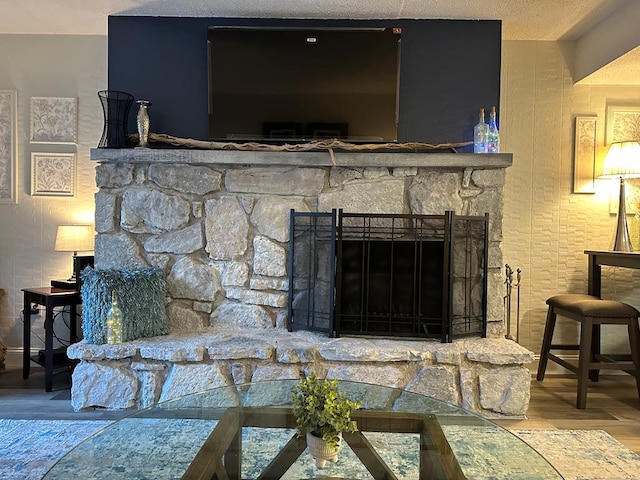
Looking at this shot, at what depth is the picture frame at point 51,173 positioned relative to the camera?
12.8ft

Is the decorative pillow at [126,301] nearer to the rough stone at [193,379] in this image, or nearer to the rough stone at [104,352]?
the rough stone at [104,352]

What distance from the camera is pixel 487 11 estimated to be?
318 centimetres

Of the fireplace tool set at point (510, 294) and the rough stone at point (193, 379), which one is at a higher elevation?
the fireplace tool set at point (510, 294)

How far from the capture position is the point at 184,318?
10.7 feet

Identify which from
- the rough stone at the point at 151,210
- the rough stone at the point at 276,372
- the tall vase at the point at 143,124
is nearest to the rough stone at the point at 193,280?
the rough stone at the point at 151,210

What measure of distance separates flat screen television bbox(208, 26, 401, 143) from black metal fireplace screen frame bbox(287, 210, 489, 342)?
53 cm

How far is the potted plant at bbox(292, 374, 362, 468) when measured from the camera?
149cm

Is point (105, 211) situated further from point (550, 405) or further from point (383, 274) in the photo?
point (550, 405)

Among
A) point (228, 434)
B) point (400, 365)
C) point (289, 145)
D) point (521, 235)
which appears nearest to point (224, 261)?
point (289, 145)

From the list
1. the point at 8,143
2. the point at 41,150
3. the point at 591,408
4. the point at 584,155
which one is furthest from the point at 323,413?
the point at 8,143

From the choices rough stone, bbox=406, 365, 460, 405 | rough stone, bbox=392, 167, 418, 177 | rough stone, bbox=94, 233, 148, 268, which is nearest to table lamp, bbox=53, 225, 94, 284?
rough stone, bbox=94, 233, 148, 268

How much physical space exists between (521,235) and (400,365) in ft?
5.08

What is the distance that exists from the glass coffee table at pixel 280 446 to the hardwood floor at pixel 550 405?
132cm

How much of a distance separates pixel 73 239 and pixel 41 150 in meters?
0.76
